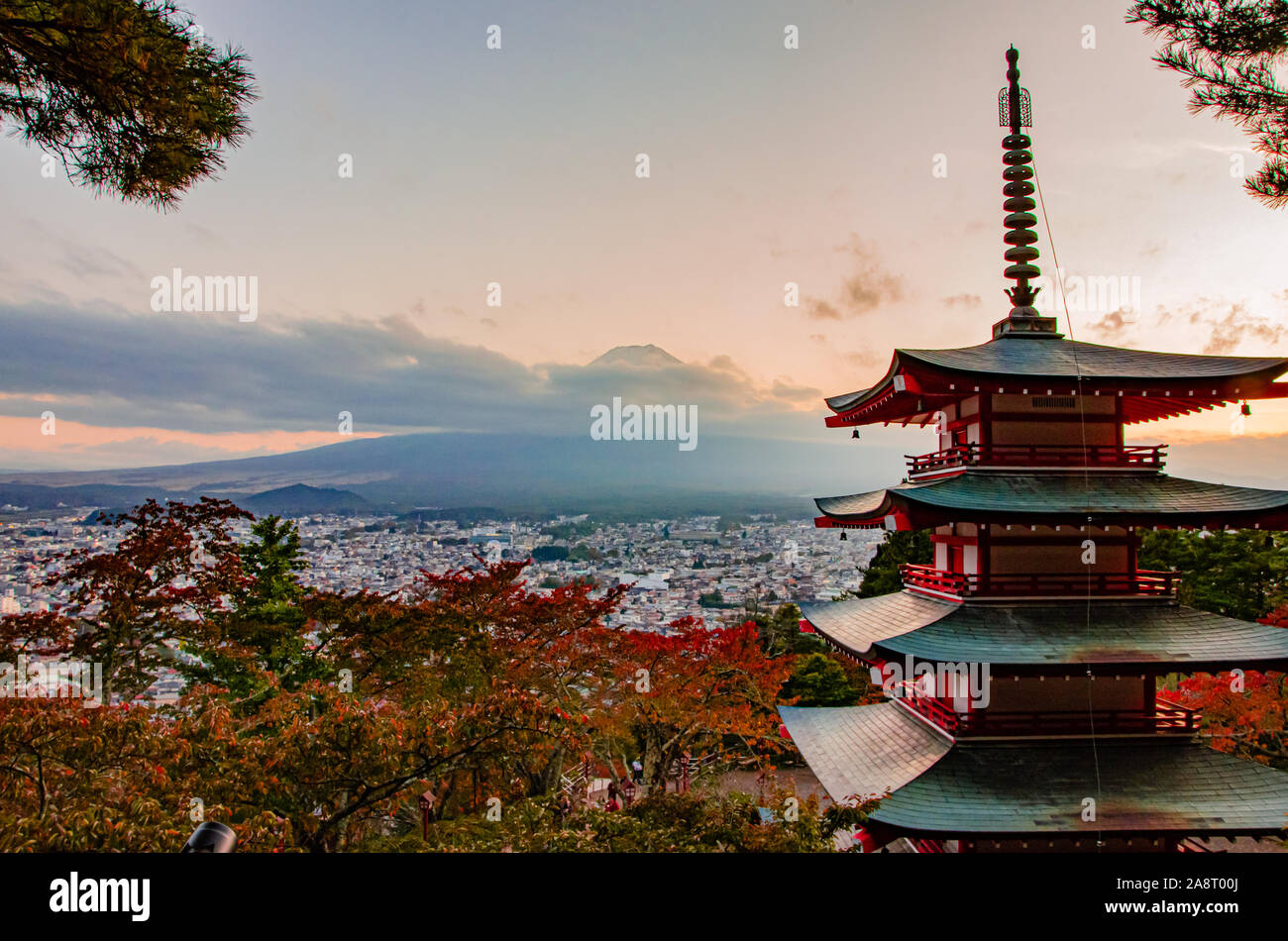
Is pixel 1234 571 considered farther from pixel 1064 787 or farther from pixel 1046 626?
pixel 1064 787

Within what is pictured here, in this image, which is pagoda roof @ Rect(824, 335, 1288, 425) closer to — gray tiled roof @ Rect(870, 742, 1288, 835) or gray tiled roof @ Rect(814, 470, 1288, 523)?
gray tiled roof @ Rect(814, 470, 1288, 523)

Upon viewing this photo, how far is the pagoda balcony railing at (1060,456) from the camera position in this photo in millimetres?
5688

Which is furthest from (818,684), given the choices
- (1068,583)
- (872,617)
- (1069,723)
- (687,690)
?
(1068,583)

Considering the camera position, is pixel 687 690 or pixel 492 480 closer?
pixel 687 690

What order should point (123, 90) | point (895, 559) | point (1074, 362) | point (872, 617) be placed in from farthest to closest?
point (895, 559) → point (872, 617) → point (1074, 362) → point (123, 90)

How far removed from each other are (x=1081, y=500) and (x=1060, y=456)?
520mm

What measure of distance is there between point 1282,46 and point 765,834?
589 centimetres

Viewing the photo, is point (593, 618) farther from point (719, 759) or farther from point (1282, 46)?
point (1282, 46)

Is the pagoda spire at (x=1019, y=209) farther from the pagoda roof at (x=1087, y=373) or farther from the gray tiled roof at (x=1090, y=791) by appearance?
the gray tiled roof at (x=1090, y=791)

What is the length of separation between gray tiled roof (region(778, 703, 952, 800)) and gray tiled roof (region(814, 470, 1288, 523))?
2136 mm

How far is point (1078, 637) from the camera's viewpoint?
5.21 meters

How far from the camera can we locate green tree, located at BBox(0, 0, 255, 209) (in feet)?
9.05
